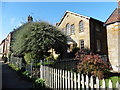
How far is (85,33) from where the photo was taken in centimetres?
1688

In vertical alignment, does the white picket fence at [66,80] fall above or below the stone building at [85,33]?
below

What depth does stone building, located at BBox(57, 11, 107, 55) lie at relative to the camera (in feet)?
54.0

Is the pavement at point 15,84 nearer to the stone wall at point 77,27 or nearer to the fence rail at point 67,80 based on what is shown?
the fence rail at point 67,80

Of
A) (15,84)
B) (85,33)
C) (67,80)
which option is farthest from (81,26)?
(67,80)

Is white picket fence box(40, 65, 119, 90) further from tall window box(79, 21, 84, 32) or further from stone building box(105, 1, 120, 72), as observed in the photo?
tall window box(79, 21, 84, 32)

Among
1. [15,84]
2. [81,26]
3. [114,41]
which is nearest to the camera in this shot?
[15,84]

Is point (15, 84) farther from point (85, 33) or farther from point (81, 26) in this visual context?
point (81, 26)

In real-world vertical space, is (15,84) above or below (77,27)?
below

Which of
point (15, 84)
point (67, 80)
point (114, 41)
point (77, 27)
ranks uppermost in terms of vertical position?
point (77, 27)

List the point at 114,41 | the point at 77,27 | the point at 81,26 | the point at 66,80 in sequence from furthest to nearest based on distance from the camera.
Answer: the point at 77,27 → the point at 81,26 → the point at 114,41 → the point at 66,80

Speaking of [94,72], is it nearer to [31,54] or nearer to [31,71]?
[31,71]

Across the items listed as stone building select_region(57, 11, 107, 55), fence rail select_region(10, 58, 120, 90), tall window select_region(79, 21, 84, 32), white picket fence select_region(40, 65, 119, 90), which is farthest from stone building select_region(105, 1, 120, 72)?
white picket fence select_region(40, 65, 119, 90)

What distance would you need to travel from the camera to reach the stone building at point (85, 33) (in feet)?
54.0

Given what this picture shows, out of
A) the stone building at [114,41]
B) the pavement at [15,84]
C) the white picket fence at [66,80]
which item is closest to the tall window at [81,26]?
the stone building at [114,41]
